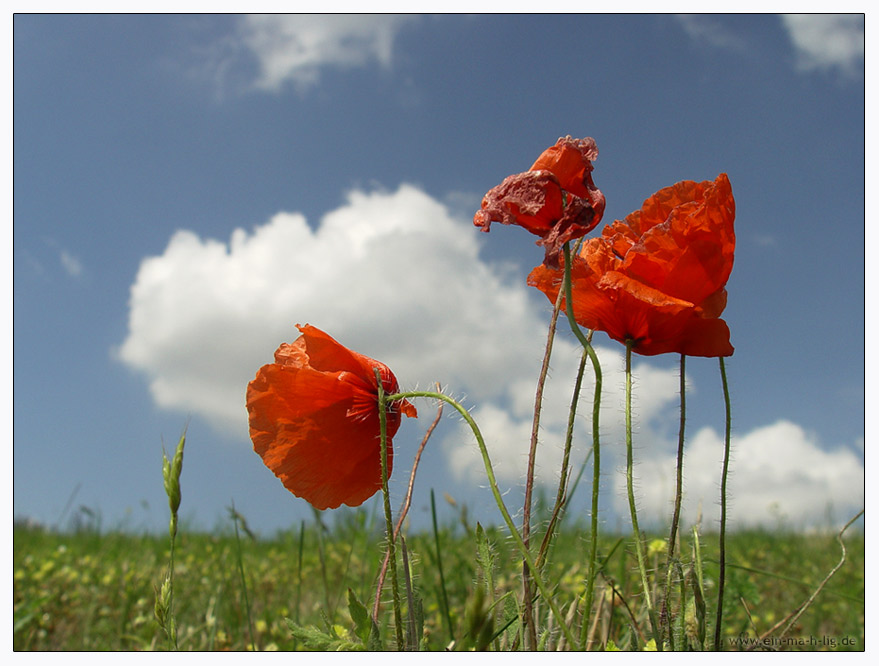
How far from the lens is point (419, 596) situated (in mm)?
1258

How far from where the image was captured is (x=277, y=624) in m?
2.97

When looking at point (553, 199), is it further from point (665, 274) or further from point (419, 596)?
point (419, 596)

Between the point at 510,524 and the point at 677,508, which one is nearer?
the point at 510,524

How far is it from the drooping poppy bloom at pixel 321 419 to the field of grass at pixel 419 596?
0.18m

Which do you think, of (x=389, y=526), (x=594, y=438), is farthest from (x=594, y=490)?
(x=389, y=526)

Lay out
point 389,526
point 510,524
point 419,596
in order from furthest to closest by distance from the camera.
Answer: point 419,596 < point 389,526 < point 510,524

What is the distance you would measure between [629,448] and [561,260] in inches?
13.5

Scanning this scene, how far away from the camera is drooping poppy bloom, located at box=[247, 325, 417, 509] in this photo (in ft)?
4.35

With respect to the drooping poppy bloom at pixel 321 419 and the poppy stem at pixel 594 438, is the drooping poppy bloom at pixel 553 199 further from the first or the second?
the drooping poppy bloom at pixel 321 419

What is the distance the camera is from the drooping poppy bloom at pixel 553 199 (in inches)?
45.3

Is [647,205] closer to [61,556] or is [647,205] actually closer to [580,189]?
[580,189]

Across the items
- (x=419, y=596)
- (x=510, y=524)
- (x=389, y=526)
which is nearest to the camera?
(x=510, y=524)

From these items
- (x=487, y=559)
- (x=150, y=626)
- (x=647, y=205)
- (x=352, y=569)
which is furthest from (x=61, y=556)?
(x=647, y=205)

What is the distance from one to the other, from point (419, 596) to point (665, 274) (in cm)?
75
